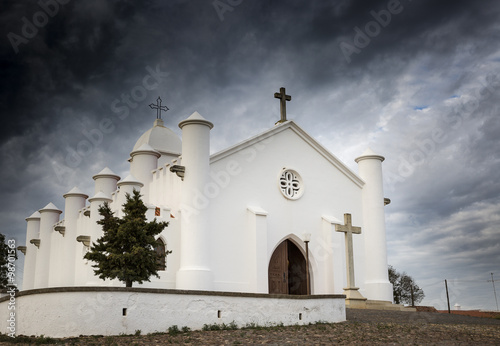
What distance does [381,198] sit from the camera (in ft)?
100

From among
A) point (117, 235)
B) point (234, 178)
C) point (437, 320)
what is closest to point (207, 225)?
point (234, 178)

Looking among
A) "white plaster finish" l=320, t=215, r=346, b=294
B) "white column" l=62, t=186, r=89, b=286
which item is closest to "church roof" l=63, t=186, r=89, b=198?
"white column" l=62, t=186, r=89, b=286

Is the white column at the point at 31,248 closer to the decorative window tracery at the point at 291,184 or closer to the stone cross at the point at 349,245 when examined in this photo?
the decorative window tracery at the point at 291,184

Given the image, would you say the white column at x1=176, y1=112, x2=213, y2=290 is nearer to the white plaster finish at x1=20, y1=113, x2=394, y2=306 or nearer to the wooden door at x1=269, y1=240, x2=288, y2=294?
the white plaster finish at x1=20, y1=113, x2=394, y2=306

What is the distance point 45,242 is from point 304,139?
58.8ft

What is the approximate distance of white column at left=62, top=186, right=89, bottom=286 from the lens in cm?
3017

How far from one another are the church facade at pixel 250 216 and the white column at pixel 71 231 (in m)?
0.06

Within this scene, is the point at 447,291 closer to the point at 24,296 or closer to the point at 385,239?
the point at 385,239

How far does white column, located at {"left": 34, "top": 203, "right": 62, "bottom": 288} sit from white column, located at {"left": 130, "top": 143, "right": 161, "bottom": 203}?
333 inches

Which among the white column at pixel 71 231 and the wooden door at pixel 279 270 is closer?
the wooden door at pixel 279 270

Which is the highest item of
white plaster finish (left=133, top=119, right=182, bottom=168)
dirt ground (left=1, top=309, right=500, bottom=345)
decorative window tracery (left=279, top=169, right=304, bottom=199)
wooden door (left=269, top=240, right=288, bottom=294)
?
white plaster finish (left=133, top=119, right=182, bottom=168)

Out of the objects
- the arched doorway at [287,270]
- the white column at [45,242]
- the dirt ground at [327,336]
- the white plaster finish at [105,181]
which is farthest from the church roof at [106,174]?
the dirt ground at [327,336]

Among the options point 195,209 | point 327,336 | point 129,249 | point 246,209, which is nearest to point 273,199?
point 246,209

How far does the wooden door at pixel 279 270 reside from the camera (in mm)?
26578
